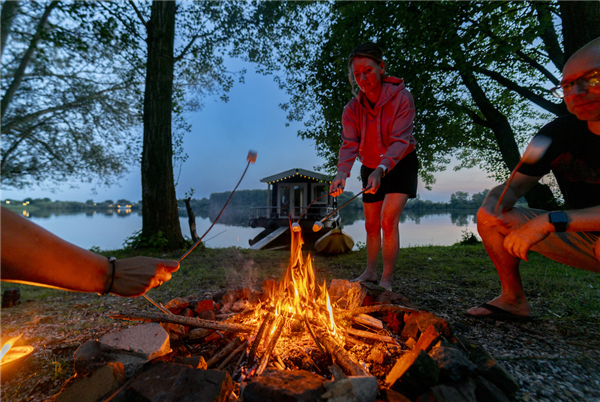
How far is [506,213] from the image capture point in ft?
6.37

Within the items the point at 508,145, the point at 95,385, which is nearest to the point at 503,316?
the point at 95,385

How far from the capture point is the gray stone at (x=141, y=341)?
4.69 ft

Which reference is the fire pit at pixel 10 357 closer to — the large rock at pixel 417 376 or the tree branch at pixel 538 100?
the large rock at pixel 417 376

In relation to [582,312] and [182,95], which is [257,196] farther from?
[582,312]

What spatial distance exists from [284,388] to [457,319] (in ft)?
5.29

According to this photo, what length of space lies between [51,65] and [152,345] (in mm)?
9634

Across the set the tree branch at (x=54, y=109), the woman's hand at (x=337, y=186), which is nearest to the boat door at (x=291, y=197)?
the tree branch at (x=54, y=109)

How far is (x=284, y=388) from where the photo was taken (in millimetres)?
1039

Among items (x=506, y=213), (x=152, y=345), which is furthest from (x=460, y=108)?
(x=152, y=345)

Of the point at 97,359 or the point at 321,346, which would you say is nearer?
the point at 97,359

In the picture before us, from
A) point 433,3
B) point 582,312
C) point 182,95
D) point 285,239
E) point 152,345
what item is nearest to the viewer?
point 152,345

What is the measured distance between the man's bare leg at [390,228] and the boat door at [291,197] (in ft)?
48.9

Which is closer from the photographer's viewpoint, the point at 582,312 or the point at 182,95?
the point at 582,312

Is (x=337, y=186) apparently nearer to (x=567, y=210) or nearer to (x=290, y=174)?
(x=567, y=210)
